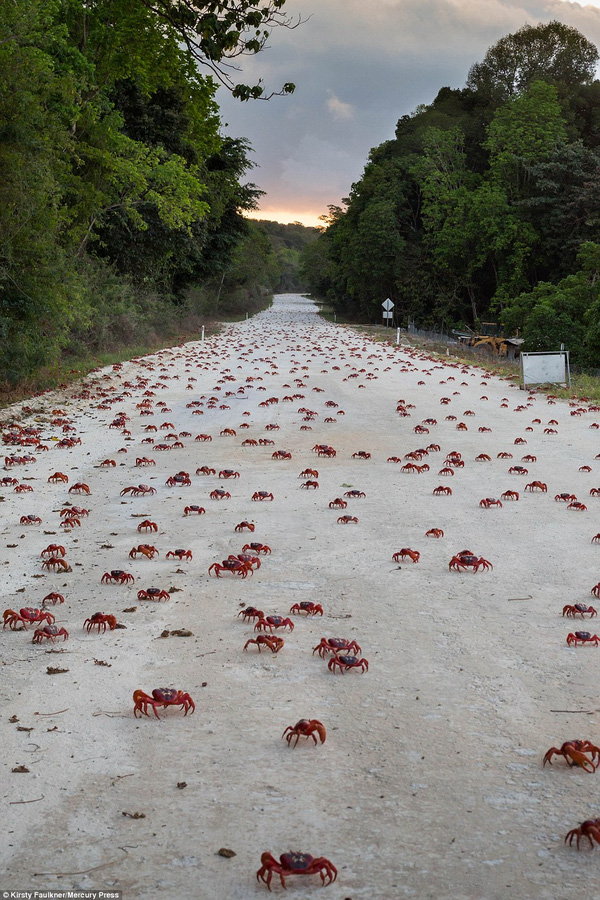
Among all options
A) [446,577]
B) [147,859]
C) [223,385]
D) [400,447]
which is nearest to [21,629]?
[147,859]

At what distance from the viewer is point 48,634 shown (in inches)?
233

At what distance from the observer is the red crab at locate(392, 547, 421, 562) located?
25.9 feet

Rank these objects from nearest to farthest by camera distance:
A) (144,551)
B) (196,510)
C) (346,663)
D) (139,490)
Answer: (346,663) → (144,551) → (196,510) → (139,490)

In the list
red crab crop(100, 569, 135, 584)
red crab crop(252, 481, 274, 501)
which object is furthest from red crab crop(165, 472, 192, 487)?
red crab crop(100, 569, 135, 584)

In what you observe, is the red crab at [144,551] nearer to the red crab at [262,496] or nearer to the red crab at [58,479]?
the red crab at [262,496]

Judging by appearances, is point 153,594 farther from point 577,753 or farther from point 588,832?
point 588,832

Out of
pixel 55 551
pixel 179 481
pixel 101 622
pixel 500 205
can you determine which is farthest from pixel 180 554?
pixel 500 205

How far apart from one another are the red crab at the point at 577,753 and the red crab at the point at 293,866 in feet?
4.99

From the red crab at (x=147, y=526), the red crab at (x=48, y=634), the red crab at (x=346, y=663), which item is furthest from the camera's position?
the red crab at (x=147, y=526)

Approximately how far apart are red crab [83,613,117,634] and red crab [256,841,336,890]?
303cm

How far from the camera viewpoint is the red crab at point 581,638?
5.93 meters

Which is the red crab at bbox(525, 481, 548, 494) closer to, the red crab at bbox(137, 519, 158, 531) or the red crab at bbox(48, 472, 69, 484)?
the red crab at bbox(137, 519, 158, 531)

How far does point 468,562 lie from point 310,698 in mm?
2886

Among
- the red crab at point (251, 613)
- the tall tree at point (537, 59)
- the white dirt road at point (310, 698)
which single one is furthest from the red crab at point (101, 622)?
the tall tree at point (537, 59)
